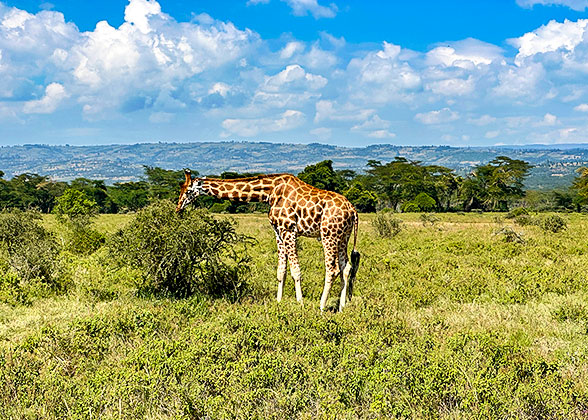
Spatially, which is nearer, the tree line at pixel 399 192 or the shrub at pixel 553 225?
the shrub at pixel 553 225

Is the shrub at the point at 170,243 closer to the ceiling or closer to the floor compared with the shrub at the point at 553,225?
closer to the ceiling

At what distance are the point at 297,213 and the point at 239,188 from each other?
142 cm

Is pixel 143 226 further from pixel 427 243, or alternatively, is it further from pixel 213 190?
pixel 427 243

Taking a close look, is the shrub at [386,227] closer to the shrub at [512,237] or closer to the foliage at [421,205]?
the shrub at [512,237]

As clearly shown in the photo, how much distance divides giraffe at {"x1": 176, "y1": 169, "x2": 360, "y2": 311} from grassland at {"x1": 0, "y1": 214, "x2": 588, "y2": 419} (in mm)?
750

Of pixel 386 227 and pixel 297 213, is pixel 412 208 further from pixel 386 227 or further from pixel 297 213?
pixel 297 213

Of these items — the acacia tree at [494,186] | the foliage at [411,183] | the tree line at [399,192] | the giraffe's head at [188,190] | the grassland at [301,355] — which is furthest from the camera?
the foliage at [411,183]

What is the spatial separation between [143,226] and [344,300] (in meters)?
4.69

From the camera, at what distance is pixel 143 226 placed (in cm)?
944

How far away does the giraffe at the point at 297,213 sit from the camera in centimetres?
885

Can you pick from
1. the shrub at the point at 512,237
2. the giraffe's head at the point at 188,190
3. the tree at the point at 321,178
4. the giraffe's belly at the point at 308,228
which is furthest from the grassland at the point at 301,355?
the tree at the point at 321,178

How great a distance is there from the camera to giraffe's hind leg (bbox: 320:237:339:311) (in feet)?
29.0

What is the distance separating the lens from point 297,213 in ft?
29.4

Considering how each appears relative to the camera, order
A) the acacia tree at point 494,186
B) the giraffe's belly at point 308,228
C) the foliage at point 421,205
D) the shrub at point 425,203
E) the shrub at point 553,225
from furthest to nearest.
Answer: the acacia tree at point 494,186 < the shrub at point 425,203 < the foliage at point 421,205 < the shrub at point 553,225 < the giraffe's belly at point 308,228
